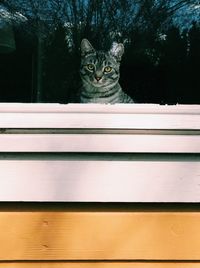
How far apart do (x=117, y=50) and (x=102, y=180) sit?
3.32ft

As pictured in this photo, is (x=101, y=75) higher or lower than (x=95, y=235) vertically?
higher

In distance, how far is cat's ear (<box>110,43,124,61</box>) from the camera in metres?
2.29

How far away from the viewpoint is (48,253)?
1.57 meters

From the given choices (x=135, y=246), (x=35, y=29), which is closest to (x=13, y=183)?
(x=135, y=246)

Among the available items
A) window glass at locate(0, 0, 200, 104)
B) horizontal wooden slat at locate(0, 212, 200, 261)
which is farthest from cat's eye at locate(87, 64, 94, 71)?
horizontal wooden slat at locate(0, 212, 200, 261)

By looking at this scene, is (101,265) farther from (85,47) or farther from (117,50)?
(117,50)

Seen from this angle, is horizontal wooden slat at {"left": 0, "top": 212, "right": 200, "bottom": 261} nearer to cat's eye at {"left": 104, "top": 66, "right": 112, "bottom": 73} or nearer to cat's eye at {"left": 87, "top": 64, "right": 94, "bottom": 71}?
cat's eye at {"left": 87, "top": 64, "right": 94, "bottom": 71}

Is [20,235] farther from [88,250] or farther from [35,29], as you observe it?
[35,29]

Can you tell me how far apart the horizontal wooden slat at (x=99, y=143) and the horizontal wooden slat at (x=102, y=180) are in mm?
32

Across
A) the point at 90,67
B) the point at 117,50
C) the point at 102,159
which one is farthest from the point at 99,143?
the point at 90,67

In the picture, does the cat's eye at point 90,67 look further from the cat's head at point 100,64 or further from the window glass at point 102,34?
the window glass at point 102,34

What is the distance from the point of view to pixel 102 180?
154 cm

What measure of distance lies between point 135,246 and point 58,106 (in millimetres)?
464

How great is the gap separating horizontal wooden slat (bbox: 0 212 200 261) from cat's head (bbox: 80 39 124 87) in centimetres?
90
